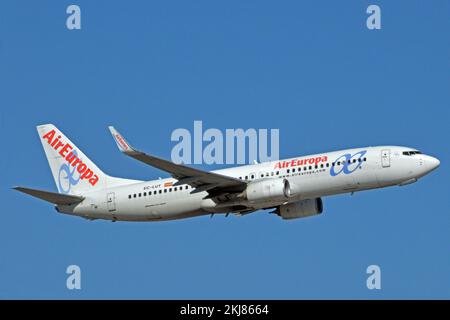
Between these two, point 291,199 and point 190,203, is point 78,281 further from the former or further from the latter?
point 291,199

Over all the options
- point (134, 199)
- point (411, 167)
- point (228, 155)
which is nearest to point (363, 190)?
point (411, 167)

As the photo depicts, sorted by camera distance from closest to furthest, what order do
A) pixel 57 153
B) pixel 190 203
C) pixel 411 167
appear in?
pixel 411 167 < pixel 190 203 < pixel 57 153

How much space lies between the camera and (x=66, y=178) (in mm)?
73375

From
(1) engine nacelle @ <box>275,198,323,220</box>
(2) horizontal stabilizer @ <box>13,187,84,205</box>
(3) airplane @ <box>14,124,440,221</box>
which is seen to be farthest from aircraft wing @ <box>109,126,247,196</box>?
(2) horizontal stabilizer @ <box>13,187,84,205</box>

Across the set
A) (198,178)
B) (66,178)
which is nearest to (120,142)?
(198,178)

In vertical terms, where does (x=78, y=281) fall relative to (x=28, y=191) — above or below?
below

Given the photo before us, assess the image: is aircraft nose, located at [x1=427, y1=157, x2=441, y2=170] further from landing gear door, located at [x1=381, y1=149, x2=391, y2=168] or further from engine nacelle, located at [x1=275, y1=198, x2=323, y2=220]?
engine nacelle, located at [x1=275, y1=198, x2=323, y2=220]

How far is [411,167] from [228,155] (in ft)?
40.3

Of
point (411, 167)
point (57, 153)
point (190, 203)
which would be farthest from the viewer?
point (57, 153)

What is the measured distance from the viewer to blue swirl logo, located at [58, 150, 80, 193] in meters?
72.9

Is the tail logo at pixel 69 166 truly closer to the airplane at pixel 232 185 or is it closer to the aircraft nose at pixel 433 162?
the airplane at pixel 232 185

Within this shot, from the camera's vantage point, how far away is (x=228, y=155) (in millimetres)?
69188

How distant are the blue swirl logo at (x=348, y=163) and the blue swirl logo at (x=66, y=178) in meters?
18.7

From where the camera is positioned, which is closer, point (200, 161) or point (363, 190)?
point (363, 190)
